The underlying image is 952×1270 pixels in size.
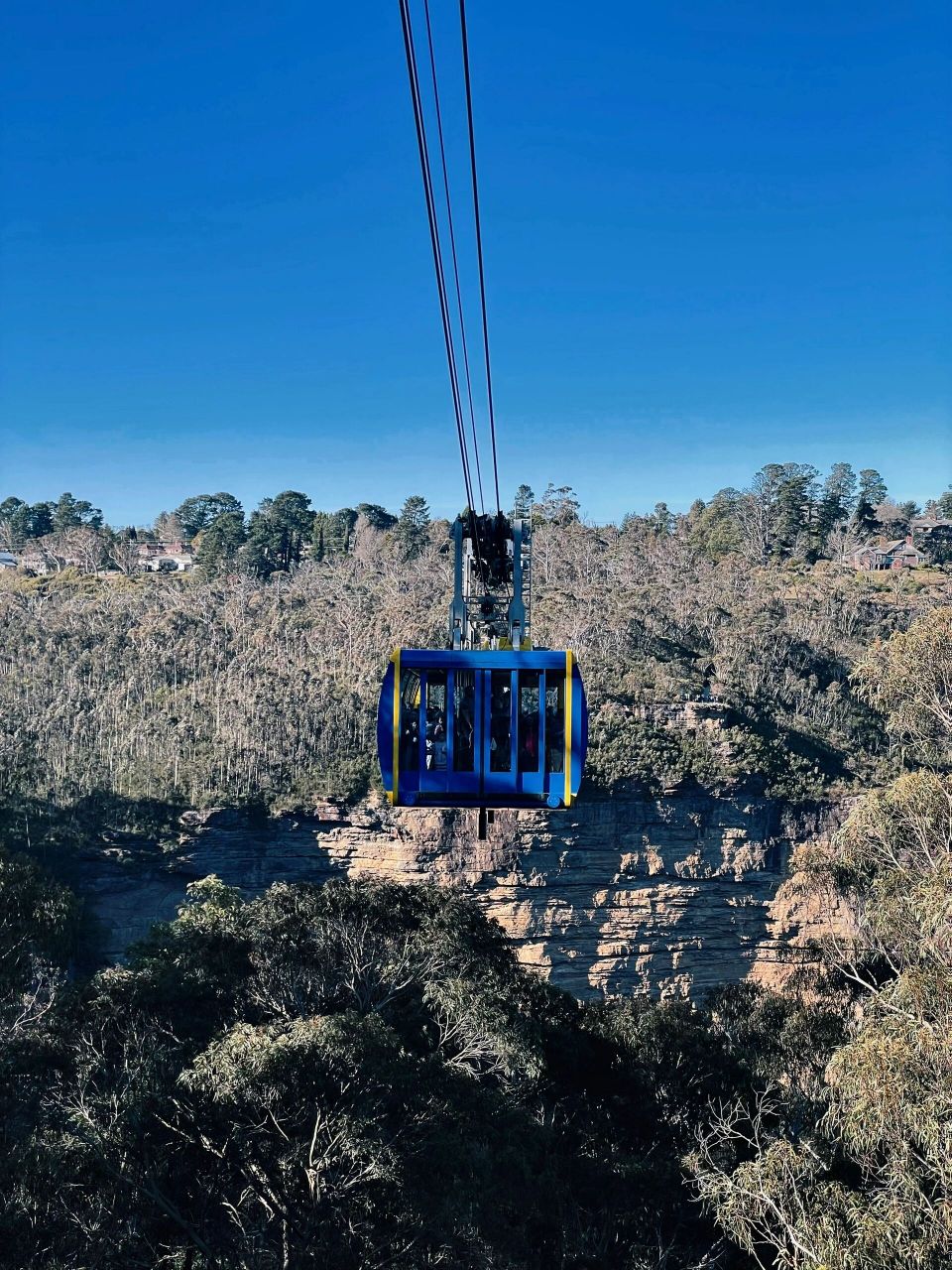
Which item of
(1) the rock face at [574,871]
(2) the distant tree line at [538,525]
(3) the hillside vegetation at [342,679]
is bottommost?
(1) the rock face at [574,871]

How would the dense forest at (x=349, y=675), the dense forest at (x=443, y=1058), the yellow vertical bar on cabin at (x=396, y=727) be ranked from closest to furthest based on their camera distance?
1. the yellow vertical bar on cabin at (x=396, y=727)
2. the dense forest at (x=443, y=1058)
3. the dense forest at (x=349, y=675)

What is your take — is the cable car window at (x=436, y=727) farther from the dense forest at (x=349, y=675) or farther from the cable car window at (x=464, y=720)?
the dense forest at (x=349, y=675)

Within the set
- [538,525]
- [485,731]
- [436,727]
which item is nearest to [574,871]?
[436,727]

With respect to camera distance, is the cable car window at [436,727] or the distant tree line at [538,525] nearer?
the cable car window at [436,727]

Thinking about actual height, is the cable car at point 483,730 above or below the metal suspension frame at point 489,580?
below

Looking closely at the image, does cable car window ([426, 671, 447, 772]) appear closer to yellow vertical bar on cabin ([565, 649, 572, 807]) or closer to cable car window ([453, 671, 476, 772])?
cable car window ([453, 671, 476, 772])

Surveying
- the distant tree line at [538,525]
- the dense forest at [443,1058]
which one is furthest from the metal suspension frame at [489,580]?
the distant tree line at [538,525]

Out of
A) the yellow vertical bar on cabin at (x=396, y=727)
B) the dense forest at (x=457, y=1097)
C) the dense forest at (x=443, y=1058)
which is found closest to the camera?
the yellow vertical bar on cabin at (x=396, y=727)

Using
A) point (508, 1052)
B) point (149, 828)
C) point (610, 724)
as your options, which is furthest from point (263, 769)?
point (508, 1052)

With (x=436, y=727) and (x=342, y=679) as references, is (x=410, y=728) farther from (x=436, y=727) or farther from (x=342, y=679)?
(x=342, y=679)
